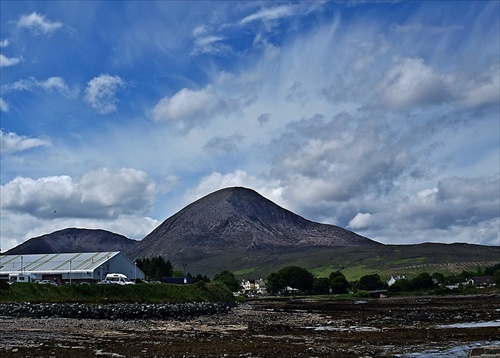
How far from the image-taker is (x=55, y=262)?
104m

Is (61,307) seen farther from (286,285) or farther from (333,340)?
(286,285)

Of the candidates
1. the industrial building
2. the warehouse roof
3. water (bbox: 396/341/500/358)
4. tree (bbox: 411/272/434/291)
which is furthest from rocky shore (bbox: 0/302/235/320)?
tree (bbox: 411/272/434/291)

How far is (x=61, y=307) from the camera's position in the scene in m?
57.3

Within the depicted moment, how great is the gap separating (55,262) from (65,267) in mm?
5332

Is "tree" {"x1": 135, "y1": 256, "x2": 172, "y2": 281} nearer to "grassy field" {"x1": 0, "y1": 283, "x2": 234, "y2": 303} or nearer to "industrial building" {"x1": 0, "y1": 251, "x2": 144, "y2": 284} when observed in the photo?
"industrial building" {"x1": 0, "y1": 251, "x2": 144, "y2": 284}

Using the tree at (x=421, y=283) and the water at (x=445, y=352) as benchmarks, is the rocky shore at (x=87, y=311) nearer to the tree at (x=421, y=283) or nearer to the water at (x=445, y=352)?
the water at (x=445, y=352)

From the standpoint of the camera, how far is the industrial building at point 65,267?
96.7m

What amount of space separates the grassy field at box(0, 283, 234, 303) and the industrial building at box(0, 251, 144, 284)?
1919 cm

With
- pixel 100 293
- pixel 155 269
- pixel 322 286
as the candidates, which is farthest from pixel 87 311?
pixel 322 286

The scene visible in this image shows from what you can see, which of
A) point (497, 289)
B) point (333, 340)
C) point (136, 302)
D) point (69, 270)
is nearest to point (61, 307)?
point (136, 302)

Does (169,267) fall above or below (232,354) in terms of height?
above

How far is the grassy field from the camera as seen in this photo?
61938 mm

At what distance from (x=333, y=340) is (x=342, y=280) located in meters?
159

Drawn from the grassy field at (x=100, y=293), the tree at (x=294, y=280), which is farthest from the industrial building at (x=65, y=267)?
the tree at (x=294, y=280)
